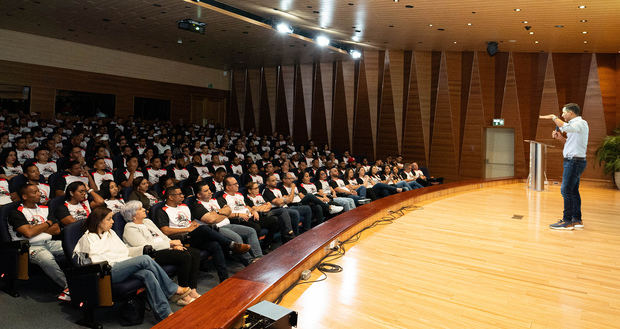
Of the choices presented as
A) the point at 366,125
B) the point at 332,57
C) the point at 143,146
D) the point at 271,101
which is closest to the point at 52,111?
the point at 143,146

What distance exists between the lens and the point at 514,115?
31.7 ft

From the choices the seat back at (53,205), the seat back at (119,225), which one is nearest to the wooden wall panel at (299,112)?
the seat back at (53,205)

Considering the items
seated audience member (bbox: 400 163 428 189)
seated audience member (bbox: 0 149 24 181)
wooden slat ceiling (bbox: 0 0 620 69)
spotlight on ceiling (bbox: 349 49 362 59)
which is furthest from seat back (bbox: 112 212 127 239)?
spotlight on ceiling (bbox: 349 49 362 59)

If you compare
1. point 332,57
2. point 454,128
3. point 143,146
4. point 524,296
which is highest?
point 332,57

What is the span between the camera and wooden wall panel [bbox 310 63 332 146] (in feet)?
38.3

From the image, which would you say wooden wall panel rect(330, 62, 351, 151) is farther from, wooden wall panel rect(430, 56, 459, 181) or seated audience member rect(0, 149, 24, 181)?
seated audience member rect(0, 149, 24, 181)

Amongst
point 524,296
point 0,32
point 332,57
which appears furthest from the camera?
point 332,57

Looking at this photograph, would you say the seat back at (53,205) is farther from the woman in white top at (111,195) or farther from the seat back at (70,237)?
the seat back at (70,237)

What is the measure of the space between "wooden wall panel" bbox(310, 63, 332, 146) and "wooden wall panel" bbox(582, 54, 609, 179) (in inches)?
254

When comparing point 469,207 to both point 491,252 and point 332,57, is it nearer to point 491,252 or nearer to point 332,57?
point 491,252

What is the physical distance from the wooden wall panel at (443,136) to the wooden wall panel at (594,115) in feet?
9.57

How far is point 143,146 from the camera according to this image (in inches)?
272

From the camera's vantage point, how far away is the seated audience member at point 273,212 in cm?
411

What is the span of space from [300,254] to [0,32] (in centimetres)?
1037
